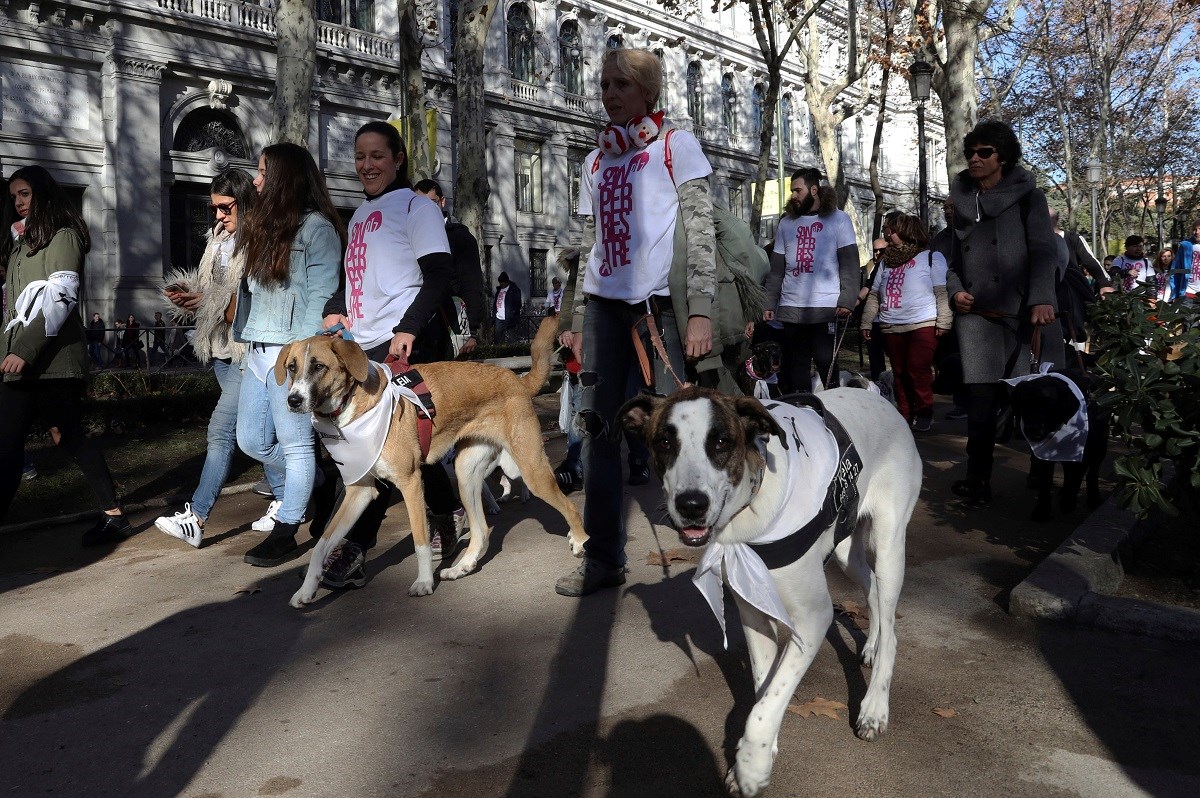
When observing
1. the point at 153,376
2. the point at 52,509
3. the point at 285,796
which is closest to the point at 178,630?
the point at 285,796

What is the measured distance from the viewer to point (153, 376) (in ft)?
42.7

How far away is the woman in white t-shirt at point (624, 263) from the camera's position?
439cm

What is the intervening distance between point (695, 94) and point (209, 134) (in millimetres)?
26829

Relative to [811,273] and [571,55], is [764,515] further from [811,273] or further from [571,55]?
[571,55]

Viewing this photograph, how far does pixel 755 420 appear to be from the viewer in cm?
298

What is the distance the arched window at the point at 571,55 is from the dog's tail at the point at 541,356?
36288 mm

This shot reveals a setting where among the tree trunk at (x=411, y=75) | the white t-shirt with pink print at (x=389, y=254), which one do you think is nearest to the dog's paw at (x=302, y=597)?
the white t-shirt with pink print at (x=389, y=254)

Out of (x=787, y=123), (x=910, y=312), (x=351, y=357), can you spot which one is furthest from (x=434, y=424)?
(x=787, y=123)

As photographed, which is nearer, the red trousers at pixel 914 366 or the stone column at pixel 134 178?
the red trousers at pixel 914 366

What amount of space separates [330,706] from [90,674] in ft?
3.88

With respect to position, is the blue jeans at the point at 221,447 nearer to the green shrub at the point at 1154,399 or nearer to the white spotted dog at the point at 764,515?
the white spotted dog at the point at 764,515

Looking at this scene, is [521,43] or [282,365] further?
[521,43]

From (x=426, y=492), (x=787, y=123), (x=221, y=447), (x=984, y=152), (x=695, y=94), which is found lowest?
(x=426, y=492)

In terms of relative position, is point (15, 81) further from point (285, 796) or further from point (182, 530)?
point (285, 796)
